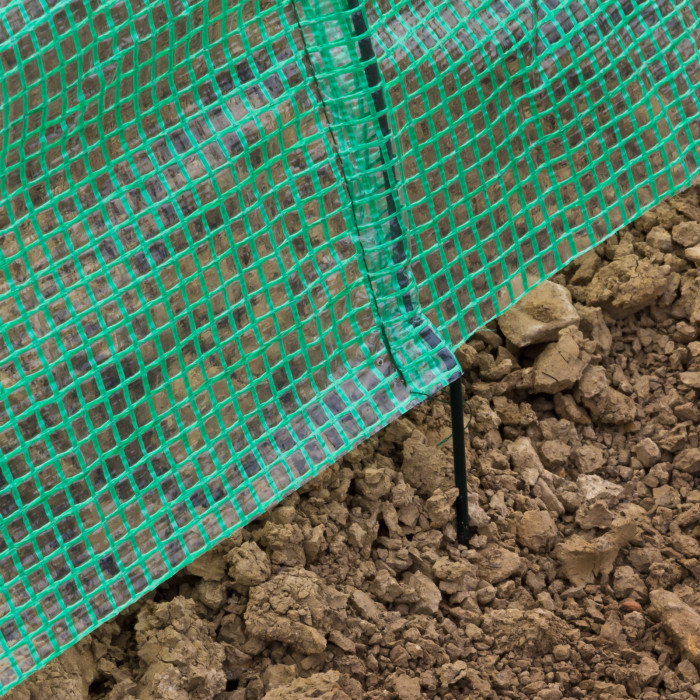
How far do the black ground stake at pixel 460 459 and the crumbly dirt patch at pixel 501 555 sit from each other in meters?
0.04

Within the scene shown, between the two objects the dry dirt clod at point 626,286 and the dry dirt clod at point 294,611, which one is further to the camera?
the dry dirt clod at point 626,286

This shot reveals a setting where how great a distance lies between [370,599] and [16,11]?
1.74 meters

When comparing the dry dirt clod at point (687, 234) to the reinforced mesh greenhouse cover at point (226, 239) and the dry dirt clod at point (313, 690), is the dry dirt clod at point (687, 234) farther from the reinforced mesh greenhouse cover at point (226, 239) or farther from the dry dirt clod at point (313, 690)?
the dry dirt clod at point (313, 690)

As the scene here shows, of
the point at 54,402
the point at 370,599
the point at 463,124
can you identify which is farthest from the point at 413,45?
the point at 370,599

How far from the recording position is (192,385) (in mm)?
1994

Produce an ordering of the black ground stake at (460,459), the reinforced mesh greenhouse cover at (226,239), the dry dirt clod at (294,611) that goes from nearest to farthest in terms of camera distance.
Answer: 1. the reinforced mesh greenhouse cover at (226,239)
2. the dry dirt clod at (294,611)
3. the black ground stake at (460,459)

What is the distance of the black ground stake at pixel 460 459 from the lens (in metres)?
2.60

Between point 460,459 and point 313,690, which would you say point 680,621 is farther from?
point 313,690

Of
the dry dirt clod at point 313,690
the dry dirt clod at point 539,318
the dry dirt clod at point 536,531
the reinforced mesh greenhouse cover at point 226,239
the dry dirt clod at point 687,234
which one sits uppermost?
the reinforced mesh greenhouse cover at point 226,239

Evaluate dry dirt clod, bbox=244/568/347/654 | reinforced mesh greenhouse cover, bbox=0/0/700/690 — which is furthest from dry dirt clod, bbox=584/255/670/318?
dry dirt clod, bbox=244/568/347/654

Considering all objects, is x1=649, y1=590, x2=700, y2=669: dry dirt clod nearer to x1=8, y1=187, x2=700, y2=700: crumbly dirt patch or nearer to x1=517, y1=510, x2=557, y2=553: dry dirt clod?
x1=8, y1=187, x2=700, y2=700: crumbly dirt patch

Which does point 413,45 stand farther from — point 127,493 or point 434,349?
point 127,493

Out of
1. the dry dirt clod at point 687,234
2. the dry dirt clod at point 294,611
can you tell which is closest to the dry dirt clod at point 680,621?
the dry dirt clod at point 294,611

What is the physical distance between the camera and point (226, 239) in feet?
6.47
